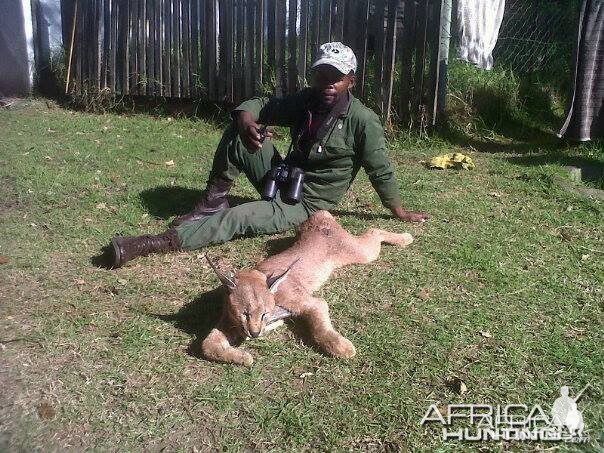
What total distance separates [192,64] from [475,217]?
18.6 feet

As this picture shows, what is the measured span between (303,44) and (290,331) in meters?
5.69

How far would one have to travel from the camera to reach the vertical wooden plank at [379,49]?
8.05 meters

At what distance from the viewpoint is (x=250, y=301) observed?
3.44m

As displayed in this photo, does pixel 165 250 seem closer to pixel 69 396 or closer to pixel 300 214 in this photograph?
pixel 300 214

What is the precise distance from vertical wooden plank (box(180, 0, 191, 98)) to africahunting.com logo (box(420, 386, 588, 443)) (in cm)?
768

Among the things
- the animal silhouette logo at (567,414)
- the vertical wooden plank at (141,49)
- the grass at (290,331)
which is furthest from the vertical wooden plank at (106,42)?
the animal silhouette logo at (567,414)

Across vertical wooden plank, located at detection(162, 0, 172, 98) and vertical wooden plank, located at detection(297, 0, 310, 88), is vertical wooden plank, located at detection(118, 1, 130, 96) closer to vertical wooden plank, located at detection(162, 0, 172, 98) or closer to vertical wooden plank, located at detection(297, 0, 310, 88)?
vertical wooden plank, located at detection(162, 0, 172, 98)

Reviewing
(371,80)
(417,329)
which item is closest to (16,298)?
(417,329)

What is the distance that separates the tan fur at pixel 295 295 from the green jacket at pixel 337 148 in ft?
2.03

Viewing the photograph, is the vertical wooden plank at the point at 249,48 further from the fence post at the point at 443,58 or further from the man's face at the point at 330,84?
the man's face at the point at 330,84

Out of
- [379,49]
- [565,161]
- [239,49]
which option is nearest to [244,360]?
[565,161]

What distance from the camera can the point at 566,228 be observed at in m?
5.35

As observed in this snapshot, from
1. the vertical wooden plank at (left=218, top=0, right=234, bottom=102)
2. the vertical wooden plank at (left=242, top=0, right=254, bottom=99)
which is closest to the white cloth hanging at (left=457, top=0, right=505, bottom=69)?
the vertical wooden plank at (left=242, top=0, right=254, bottom=99)

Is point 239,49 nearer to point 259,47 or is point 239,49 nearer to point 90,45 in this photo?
point 259,47
